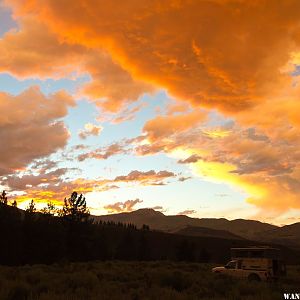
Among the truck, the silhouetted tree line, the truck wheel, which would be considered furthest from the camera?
the silhouetted tree line

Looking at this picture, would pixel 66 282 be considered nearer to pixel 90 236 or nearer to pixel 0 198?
pixel 90 236

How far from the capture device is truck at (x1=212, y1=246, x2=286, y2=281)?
29344 mm

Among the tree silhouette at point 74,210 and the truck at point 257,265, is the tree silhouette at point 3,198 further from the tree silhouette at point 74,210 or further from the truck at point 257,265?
A: the truck at point 257,265

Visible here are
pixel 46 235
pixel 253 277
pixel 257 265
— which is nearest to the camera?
pixel 253 277

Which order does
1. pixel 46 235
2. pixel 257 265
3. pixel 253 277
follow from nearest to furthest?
1. pixel 253 277
2. pixel 257 265
3. pixel 46 235

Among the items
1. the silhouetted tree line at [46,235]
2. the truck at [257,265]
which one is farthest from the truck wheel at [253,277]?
the silhouetted tree line at [46,235]

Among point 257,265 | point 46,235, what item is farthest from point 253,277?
point 46,235

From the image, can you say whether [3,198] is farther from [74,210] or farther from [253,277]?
[253,277]

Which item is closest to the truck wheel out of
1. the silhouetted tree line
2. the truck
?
the truck

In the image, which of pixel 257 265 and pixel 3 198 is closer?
pixel 257 265

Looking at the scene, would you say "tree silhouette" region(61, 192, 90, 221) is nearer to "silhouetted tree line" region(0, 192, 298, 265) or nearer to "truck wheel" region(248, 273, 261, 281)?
"silhouetted tree line" region(0, 192, 298, 265)

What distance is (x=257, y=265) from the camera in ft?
99.1

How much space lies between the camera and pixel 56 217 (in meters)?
66.2

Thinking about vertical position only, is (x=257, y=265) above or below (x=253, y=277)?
above
